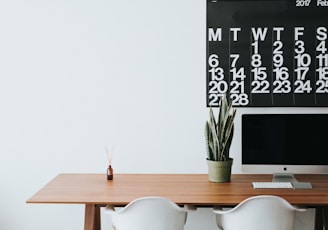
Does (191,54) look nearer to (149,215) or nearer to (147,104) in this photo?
(147,104)

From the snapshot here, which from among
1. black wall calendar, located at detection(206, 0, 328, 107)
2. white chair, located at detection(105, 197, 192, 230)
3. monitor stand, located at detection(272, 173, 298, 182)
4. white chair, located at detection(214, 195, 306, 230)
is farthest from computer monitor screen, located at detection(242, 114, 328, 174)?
white chair, located at detection(105, 197, 192, 230)

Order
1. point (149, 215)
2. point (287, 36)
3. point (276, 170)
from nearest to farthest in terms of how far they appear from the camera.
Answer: point (149, 215) → point (276, 170) → point (287, 36)

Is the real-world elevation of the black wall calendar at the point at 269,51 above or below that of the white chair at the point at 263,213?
above

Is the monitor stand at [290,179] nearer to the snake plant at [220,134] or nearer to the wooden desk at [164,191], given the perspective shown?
the wooden desk at [164,191]

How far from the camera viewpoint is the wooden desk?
9.72 ft

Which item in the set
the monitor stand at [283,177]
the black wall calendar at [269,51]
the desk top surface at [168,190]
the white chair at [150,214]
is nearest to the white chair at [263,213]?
the desk top surface at [168,190]

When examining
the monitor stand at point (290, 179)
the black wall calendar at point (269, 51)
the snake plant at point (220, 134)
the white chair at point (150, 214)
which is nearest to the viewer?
the white chair at point (150, 214)

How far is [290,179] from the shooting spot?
345cm

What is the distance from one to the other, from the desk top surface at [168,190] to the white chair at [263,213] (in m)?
0.06

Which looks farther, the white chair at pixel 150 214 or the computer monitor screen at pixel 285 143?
the computer monitor screen at pixel 285 143

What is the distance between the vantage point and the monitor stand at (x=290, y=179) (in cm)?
326

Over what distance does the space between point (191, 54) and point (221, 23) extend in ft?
0.94

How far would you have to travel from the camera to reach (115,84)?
3820 mm

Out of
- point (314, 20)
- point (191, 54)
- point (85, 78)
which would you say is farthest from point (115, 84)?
point (314, 20)
